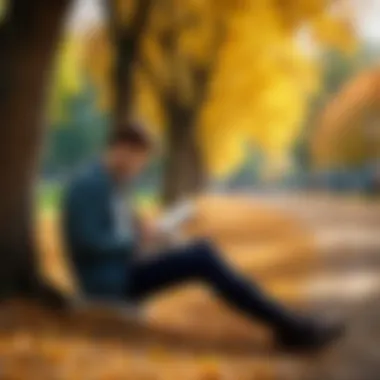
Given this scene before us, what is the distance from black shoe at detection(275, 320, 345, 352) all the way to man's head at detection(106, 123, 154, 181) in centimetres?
25

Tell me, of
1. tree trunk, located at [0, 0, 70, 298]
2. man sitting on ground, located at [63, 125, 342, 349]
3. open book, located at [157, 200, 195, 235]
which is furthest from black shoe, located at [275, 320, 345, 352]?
tree trunk, located at [0, 0, 70, 298]

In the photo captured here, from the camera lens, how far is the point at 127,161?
1034 mm

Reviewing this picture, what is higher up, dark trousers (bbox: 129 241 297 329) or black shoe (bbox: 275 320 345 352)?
dark trousers (bbox: 129 241 297 329)

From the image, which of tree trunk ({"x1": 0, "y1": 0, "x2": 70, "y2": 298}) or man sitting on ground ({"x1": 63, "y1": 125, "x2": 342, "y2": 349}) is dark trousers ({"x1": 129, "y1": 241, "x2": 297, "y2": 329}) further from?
tree trunk ({"x1": 0, "y1": 0, "x2": 70, "y2": 298})

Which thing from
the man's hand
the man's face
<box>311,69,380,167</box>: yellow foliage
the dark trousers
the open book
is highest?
<box>311,69,380,167</box>: yellow foliage

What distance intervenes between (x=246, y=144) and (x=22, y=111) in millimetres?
267

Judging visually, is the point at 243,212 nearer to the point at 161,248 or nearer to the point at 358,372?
the point at 161,248

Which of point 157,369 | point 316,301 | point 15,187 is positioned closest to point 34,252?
point 15,187

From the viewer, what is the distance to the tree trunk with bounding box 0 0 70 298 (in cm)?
102

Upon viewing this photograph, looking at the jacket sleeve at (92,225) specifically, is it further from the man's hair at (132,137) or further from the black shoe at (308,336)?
the black shoe at (308,336)

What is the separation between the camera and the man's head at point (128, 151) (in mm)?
1037

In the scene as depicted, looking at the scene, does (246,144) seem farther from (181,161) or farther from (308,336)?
(308,336)

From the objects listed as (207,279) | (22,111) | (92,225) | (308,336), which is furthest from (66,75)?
(308,336)

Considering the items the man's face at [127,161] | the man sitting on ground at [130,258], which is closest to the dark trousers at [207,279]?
the man sitting on ground at [130,258]
